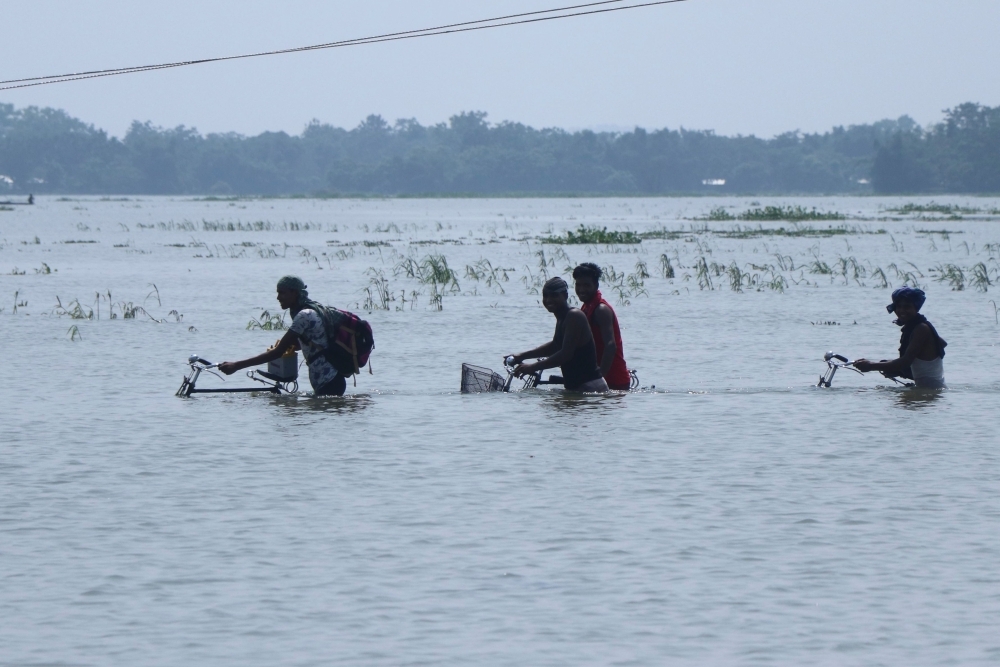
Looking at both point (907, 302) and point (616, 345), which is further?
point (616, 345)

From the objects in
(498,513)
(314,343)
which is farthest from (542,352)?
(498,513)

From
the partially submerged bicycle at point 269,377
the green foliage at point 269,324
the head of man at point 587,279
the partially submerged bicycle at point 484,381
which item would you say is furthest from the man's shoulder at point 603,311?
the green foliage at point 269,324

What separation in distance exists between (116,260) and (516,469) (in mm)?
34137

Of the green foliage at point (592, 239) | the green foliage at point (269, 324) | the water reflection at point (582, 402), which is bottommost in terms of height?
the water reflection at point (582, 402)

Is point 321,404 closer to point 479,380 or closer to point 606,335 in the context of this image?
point 479,380

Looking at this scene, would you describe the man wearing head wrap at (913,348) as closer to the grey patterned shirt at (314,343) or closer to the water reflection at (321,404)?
the water reflection at (321,404)

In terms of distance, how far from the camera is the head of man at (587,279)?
12.6m

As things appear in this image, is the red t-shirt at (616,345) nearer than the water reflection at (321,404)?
Yes

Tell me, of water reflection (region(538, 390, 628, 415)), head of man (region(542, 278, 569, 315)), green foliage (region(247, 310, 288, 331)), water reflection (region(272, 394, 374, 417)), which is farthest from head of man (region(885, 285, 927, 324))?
green foliage (region(247, 310, 288, 331))

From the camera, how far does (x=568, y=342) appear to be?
1290 centimetres

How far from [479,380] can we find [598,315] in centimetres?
185

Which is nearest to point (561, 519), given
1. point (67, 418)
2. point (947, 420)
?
point (947, 420)

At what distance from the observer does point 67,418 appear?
13680 millimetres

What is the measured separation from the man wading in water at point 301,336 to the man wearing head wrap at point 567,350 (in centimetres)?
171
